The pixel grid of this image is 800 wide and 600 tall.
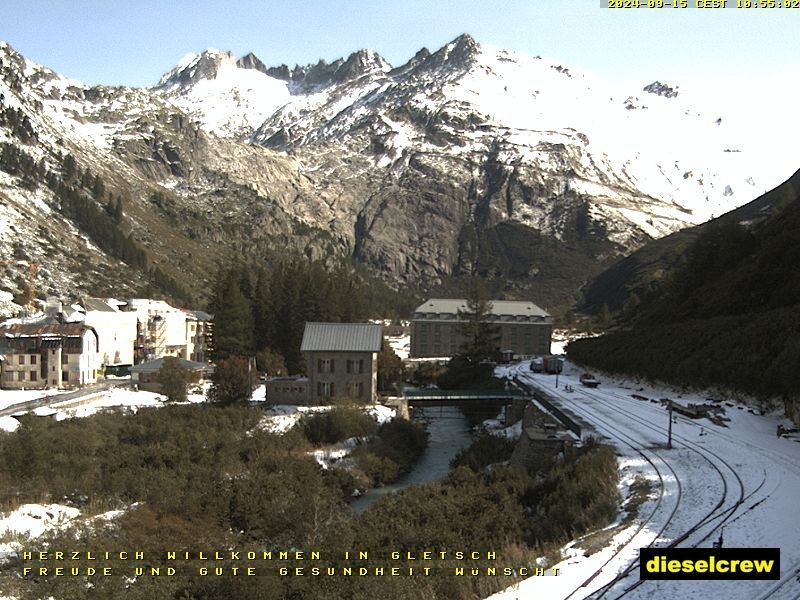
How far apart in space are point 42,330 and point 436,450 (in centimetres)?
4484

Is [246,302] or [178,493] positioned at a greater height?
[246,302]

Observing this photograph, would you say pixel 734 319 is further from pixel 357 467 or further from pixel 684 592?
pixel 684 592

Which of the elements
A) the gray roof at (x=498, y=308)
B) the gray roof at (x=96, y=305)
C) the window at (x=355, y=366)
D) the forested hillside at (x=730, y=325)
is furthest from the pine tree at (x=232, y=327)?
the gray roof at (x=498, y=308)

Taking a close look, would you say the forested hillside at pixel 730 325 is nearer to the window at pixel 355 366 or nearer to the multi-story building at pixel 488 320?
the window at pixel 355 366

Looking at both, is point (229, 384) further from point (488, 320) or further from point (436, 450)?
point (488, 320)

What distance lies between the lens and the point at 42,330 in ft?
222

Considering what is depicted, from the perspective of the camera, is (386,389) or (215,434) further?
(386,389)

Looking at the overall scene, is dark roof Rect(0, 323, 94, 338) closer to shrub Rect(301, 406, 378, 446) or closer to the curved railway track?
shrub Rect(301, 406, 378, 446)

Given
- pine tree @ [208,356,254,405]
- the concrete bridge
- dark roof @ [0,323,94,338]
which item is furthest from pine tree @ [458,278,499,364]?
dark roof @ [0,323,94,338]

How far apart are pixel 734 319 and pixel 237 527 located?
4352 cm

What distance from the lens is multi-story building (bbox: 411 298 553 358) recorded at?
393 feet

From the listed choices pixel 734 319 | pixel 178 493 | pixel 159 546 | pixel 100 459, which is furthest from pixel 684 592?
pixel 734 319

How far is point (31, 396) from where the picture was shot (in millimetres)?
58750

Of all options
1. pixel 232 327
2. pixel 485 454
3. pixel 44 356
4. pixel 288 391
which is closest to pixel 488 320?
pixel 232 327
